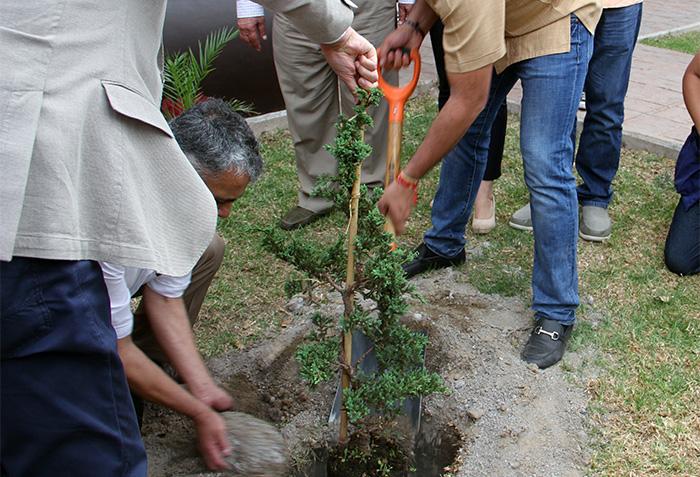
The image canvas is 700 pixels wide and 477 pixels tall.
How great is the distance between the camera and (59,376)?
1513mm

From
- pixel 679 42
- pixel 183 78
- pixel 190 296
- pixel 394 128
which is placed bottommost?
pixel 679 42

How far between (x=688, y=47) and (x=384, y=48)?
18.5 ft

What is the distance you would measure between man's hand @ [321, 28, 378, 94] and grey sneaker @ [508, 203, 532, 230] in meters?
2.16

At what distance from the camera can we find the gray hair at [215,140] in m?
2.35

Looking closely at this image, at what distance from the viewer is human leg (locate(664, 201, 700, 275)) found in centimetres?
368

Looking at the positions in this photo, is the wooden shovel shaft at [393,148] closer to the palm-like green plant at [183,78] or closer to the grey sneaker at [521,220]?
the grey sneaker at [521,220]

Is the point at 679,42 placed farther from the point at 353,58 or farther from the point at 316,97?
the point at 353,58

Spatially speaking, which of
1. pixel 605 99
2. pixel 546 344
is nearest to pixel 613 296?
pixel 546 344

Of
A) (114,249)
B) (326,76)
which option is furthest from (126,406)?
(326,76)

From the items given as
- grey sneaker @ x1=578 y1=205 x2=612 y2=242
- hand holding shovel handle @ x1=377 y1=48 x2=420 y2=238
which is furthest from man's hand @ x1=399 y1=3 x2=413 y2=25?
grey sneaker @ x1=578 y1=205 x2=612 y2=242

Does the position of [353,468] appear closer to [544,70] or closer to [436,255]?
[436,255]

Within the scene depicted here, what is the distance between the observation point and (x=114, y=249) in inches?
60.5

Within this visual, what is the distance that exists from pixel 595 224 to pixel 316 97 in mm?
1576

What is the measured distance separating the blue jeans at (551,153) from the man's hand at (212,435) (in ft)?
5.06
